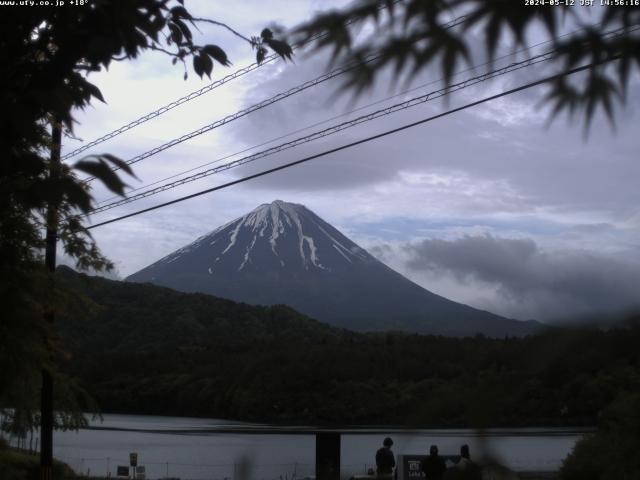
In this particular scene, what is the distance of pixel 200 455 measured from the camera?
28281 millimetres

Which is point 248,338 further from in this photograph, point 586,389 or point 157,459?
point 586,389

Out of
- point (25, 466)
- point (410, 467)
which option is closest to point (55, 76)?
point (410, 467)

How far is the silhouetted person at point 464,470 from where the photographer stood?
2.25 meters

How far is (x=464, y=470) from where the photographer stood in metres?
2.29

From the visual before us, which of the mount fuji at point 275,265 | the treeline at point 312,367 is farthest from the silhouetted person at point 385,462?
the mount fuji at point 275,265

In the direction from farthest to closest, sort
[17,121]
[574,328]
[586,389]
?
[17,121]
[586,389]
[574,328]

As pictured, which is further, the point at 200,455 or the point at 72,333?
the point at 200,455

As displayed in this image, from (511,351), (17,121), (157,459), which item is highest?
(17,121)

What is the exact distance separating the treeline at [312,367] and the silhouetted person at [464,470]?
13 centimetres

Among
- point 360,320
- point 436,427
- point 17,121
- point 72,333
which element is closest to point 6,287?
point 17,121

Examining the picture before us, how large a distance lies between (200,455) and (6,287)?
77.2ft

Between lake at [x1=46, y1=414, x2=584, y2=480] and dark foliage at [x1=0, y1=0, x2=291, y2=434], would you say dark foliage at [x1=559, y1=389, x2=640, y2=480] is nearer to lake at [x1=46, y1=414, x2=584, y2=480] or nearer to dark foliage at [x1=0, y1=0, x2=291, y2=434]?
dark foliage at [x1=0, y1=0, x2=291, y2=434]

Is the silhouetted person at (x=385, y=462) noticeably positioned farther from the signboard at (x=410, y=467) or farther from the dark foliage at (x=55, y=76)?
the signboard at (x=410, y=467)

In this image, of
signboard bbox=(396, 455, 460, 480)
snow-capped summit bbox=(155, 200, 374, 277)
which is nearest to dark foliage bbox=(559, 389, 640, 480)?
signboard bbox=(396, 455, 460, 480)
